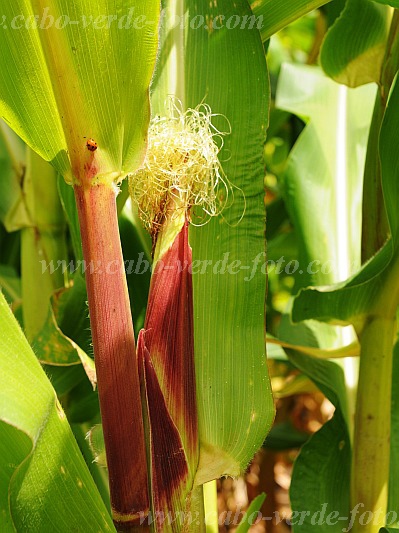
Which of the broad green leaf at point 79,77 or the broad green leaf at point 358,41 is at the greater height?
the broad green leaf at point 358,41

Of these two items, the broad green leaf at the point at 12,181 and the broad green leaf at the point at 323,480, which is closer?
the broad green leaf at the point at 323,480

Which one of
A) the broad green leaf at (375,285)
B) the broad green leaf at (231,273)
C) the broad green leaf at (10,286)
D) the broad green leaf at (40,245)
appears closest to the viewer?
the broad green leaf at (231,273)

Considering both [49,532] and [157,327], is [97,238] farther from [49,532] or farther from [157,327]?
[49,532]

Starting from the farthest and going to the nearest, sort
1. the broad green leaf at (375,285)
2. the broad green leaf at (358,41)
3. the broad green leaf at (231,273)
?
the broad green leaf at (358,41) < the broad green leaf at (375,285) < the broad green leaf at (231,273)

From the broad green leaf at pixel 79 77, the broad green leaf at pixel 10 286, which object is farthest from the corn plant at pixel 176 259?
the broad green leaf at pixel 10 286

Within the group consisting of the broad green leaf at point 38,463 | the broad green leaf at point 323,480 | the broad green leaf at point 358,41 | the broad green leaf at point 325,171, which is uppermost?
the broad green leaf at point 358,41

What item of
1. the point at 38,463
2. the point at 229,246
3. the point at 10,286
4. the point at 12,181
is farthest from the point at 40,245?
the point at 38,463

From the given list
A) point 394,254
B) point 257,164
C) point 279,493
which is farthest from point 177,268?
point 279,493

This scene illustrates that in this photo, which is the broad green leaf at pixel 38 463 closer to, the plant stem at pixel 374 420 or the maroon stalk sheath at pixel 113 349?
the maroon stalk sheath at pixel 113 349

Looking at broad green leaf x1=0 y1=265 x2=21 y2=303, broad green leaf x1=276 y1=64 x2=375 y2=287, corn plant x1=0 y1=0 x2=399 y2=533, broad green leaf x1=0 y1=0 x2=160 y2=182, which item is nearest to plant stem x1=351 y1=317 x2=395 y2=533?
corn plant x1=0 y1=0 x2=399 y2=533
